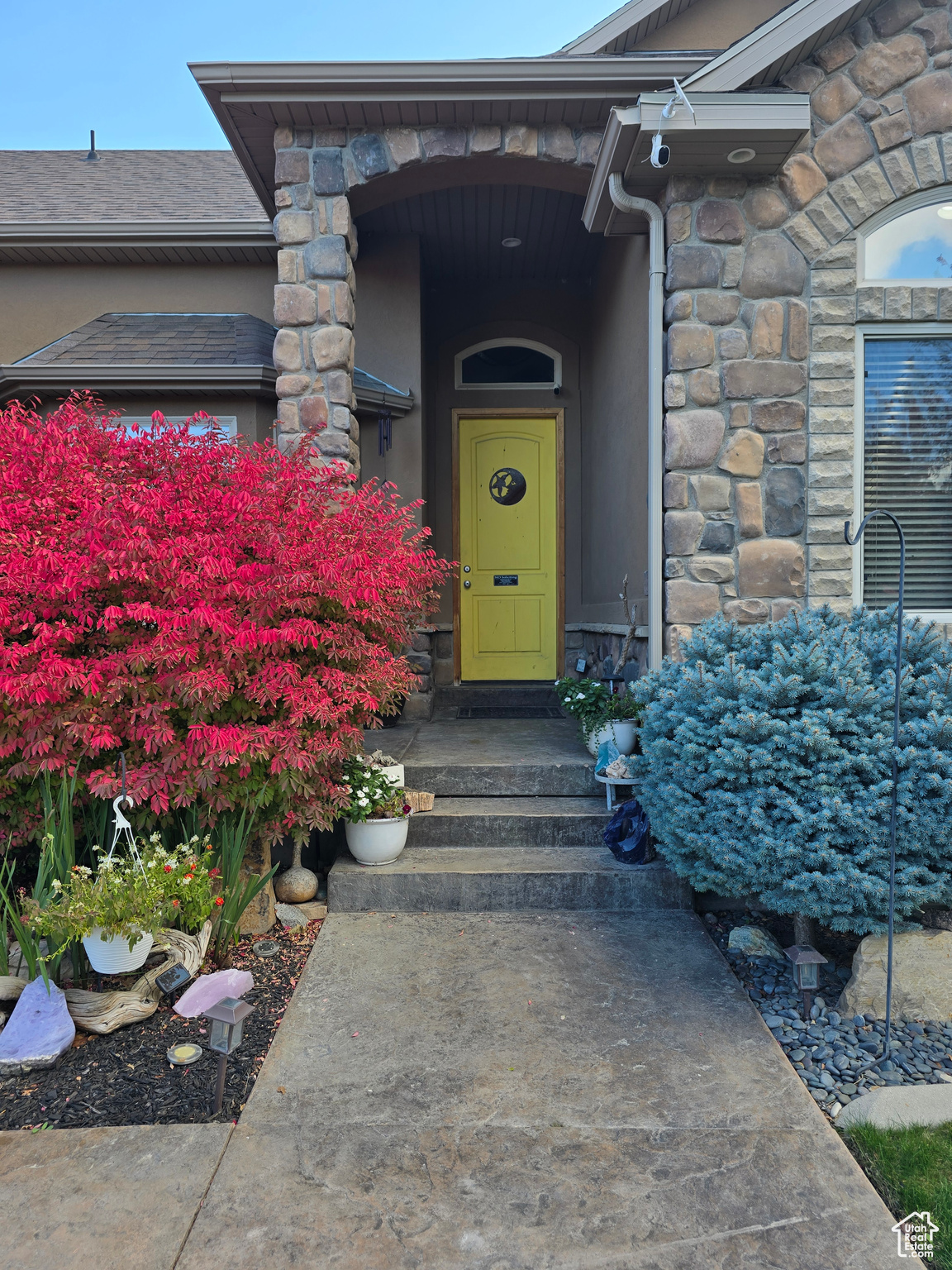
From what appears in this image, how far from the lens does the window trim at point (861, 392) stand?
161 inches

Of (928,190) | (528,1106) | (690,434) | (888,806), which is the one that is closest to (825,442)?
(690,434)

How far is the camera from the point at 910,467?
415cm

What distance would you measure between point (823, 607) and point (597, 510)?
2.94 meters

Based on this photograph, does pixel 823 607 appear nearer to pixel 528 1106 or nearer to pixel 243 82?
pixel 528 1106

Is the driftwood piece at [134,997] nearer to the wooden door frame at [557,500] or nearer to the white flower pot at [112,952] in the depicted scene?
the white flower pot at [112,952]

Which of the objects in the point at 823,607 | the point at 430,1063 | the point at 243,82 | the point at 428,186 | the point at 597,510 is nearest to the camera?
the point at 430,1063

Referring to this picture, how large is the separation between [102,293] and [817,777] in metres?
6.07

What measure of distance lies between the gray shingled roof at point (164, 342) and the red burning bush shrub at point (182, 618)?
2214 mm

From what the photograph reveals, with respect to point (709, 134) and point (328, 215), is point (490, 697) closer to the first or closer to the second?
point (328, 215)

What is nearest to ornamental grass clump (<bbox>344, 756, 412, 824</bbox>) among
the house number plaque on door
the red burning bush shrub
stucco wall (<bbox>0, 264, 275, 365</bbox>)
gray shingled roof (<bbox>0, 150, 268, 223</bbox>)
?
the red burning bush shrub

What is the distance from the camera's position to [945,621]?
13.6 feet

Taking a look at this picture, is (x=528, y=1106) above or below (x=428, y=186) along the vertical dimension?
below

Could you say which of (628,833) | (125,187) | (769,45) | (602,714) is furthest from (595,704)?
(125,187)

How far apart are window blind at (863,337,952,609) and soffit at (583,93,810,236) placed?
1.08 metres
